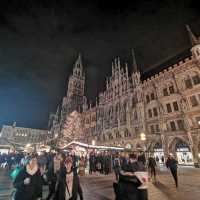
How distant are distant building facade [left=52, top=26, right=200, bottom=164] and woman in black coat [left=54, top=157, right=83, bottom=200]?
24.7m

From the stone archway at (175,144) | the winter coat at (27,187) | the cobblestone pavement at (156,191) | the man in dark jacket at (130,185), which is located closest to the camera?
the man in dark jacket at (130,185)

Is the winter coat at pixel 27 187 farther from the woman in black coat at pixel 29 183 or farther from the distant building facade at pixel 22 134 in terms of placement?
the distant building facade at pixel 22 134

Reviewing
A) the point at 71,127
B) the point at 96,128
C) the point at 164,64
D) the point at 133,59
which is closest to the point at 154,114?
the point at 164,64

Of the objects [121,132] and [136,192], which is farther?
[121,132]

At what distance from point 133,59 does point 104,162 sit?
30.0 m

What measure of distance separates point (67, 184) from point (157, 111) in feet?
94.0

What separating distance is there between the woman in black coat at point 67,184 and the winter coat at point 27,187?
0.58m

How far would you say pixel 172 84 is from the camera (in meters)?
29.2

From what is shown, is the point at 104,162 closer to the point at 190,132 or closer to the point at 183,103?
Answer: the point at 190,132

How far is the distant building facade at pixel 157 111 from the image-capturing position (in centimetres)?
2533

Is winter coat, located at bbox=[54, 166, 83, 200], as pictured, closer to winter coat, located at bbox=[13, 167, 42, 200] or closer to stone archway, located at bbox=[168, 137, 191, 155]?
winter coat, located at bbox=[13, 167, 42, 200]

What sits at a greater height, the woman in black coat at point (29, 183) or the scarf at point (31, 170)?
the scarf at point (31, 170)

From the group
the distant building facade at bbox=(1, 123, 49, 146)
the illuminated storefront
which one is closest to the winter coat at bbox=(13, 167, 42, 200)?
the illuminated storefront

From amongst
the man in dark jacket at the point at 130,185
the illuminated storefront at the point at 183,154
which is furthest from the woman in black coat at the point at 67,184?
the illuminated storefront at the point at 183,154
